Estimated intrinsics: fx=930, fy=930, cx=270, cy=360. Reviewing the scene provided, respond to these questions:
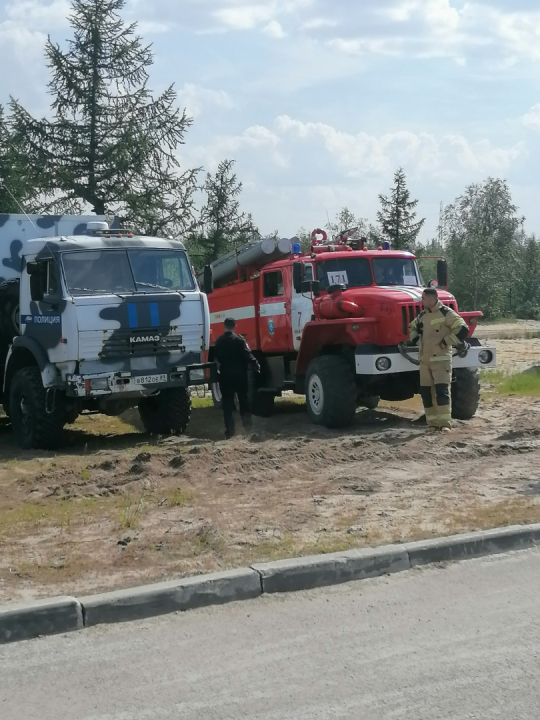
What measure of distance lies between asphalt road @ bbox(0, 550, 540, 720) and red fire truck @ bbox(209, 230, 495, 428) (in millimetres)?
6610

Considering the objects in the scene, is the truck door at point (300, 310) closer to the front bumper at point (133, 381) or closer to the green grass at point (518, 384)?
the front bumper at point (133, 381)

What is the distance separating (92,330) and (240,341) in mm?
2090

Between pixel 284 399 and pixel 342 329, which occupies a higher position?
pixel 342 329

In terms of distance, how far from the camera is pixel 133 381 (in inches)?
452

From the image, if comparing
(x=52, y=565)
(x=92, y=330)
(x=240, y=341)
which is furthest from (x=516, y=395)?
(x=52, y=565)

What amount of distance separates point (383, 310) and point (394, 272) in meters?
1.48

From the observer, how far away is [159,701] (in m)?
4.07

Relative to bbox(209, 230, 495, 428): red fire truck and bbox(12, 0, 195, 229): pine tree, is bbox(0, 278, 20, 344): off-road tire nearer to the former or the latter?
bbox(209, 230, 495, 428): red fire truck

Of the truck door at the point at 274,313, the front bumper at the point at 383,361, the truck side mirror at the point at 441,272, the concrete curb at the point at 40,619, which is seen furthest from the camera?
the truck door at the point at 274,313

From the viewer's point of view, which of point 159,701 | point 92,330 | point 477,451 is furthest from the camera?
point 92,330

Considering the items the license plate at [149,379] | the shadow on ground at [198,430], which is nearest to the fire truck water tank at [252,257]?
the shadow on ground at [198,430]

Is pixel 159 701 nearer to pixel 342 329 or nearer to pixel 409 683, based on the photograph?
pixel 409 683

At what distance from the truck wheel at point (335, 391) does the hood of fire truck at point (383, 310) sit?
0.52 metres

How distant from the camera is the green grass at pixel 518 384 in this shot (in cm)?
1644
